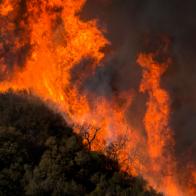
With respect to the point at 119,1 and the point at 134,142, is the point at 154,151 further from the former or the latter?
the point at 119,1

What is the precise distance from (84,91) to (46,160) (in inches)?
394

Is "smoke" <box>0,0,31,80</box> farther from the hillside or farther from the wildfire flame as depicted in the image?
the hillside

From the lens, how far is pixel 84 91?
50.1 metres

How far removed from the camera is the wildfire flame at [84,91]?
152 ft

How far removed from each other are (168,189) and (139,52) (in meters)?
14.8

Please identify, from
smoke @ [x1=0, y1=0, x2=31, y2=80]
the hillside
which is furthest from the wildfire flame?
the hillside

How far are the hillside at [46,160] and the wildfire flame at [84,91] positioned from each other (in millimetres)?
1606

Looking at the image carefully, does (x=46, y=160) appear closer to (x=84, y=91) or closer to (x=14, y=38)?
(x=84, y=91)

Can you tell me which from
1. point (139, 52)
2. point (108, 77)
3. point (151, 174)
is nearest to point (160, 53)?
point (139, 52)

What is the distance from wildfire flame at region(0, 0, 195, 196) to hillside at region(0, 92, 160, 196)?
1.61 metres

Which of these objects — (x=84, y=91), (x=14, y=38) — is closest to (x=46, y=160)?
(x=84, y=91)

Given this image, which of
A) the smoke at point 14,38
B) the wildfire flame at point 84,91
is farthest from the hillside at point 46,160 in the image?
the smoke at point 14,38

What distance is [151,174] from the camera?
45.8m

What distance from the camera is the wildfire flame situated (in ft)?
152
